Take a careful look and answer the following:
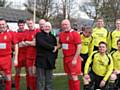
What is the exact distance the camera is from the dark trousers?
9.40m

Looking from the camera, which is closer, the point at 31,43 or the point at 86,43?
the point at 31,43

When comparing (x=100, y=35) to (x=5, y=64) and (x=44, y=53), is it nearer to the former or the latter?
(x=44, y=53)

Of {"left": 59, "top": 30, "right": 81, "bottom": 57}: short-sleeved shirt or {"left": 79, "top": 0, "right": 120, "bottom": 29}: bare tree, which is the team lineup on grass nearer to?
{"left": 59, "top": 30, "right": 81, "bottom": 57}: short-sleeved shirt

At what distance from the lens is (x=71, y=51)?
942 cm

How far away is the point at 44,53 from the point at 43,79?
0.65m

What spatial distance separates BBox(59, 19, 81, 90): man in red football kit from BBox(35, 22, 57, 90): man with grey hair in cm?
29

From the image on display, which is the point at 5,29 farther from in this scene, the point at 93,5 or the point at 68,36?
the point at 93,5

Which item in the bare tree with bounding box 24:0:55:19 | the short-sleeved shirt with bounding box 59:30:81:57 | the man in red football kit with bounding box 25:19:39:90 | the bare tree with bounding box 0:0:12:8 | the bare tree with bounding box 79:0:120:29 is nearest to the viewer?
the short-sleeved shirt with bounding box 59:30:81:57

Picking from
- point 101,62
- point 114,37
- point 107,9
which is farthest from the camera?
point 107,9

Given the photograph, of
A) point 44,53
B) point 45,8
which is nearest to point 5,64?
point 44,53

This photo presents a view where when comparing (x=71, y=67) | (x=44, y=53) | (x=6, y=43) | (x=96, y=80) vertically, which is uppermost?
(x=6, y=43)

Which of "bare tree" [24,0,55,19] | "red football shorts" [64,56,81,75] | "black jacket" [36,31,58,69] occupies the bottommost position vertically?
"bare tree" [24,0,55,19]

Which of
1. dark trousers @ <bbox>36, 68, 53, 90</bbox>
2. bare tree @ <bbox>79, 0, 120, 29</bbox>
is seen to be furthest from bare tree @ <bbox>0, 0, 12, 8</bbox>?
dark trousers @ <bbox>36, 68, 53, 90</bbox>

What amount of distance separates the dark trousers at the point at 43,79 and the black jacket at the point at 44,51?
14 centimetres
